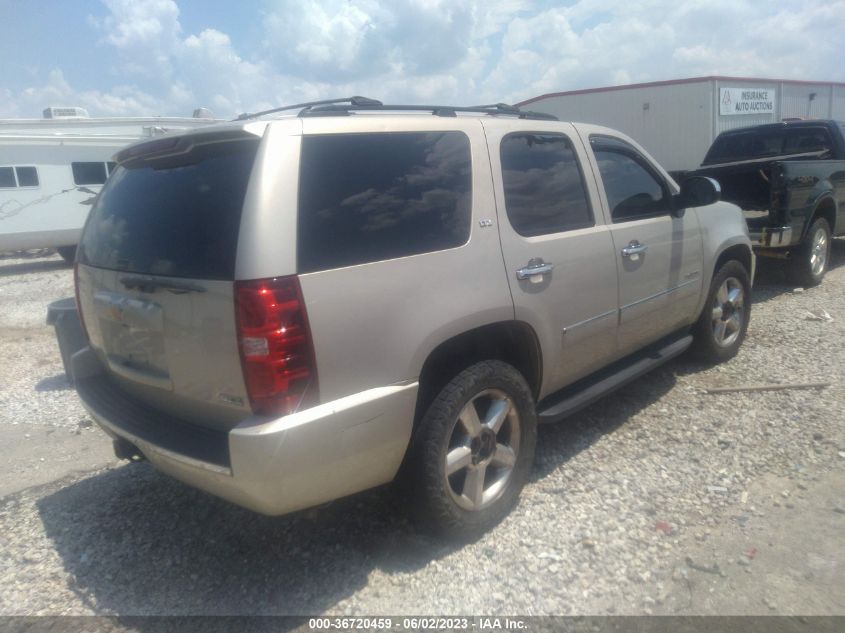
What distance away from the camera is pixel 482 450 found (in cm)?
299

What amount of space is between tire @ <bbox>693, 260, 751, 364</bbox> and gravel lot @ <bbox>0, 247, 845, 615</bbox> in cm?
55

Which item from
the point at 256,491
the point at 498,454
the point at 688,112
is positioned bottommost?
the point at 498,454

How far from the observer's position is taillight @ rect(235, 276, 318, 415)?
2.19m

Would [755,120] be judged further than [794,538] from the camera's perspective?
Yes

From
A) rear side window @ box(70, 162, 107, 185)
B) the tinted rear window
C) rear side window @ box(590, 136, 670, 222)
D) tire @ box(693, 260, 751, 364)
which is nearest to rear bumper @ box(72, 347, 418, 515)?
rear side window @ box(590, 136, 670, 222)

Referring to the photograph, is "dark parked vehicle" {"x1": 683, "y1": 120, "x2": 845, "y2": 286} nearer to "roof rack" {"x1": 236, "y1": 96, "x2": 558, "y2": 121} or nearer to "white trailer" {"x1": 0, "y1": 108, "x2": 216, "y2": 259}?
"roof rack" {"x1": 236, "y1": 96, "x2": 558, "y2": 121}

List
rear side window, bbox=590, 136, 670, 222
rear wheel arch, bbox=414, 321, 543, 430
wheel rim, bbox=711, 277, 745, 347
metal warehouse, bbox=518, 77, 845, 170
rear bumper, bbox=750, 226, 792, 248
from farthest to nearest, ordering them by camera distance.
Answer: metal warehouse, bbox=518, 77, 845, 170 < rear bumper, bbox=750, 226, 792, 248 < wheel rim, bbox=711, 277, 745, 347 < rear side window, bbox=590, 136, 670, 222 < rear wheel arch, bbox=414, 321, 543, 430

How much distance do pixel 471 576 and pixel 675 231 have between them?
8.68ft

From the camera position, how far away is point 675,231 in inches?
164

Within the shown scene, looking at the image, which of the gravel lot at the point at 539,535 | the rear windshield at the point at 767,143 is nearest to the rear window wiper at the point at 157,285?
the gravel lot at the point at 539,535

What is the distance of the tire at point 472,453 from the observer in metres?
2.71

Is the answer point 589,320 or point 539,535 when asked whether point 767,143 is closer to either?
point 589,320

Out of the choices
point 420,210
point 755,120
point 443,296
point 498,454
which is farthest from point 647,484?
point 755,120

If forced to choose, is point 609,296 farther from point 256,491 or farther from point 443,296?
point 256,491
